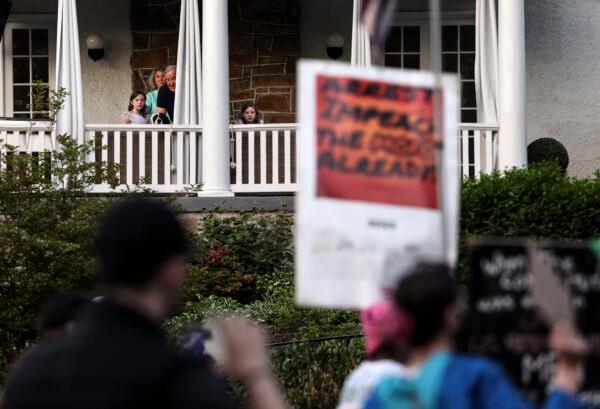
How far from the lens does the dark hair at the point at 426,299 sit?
11.7 ft

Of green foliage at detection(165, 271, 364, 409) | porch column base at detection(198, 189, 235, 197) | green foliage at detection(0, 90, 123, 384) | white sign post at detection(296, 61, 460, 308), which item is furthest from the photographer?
porch column base at detection(198, 189, 235, 197)

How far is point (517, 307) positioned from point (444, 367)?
1.91 feet

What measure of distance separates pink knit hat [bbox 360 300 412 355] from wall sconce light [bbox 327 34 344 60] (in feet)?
40.3

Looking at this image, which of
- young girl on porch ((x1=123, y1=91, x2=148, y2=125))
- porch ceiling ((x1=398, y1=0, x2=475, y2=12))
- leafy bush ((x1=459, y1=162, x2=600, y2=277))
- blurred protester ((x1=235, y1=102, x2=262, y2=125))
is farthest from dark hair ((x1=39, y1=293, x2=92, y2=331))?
porch ceiling ((x1=398, y1=0, x2=475, y2=12))

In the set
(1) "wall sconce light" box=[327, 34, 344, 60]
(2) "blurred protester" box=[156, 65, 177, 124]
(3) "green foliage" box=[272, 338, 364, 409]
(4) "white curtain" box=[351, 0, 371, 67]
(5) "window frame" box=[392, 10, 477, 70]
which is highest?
(5) "window frame" box=[392, 10, 477, 70]

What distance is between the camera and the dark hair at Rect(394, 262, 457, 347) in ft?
11.7

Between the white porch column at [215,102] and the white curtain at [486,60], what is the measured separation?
314 centimetres

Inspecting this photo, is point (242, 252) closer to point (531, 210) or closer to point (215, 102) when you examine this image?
point (215, 102)

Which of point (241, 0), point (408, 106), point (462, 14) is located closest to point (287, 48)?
point (241, 0)

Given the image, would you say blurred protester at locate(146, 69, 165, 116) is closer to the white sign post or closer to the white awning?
the white awning

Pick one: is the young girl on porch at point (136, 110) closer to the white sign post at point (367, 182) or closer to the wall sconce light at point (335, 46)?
the wall sconce light at point (335, 46)

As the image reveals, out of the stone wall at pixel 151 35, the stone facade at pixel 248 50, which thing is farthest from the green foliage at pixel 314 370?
the stone wall at pixel 151 35

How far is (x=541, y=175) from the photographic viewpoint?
12266 millimetres

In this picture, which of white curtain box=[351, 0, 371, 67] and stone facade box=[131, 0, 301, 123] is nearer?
white curtain box=[351, 0, 371, 67]
